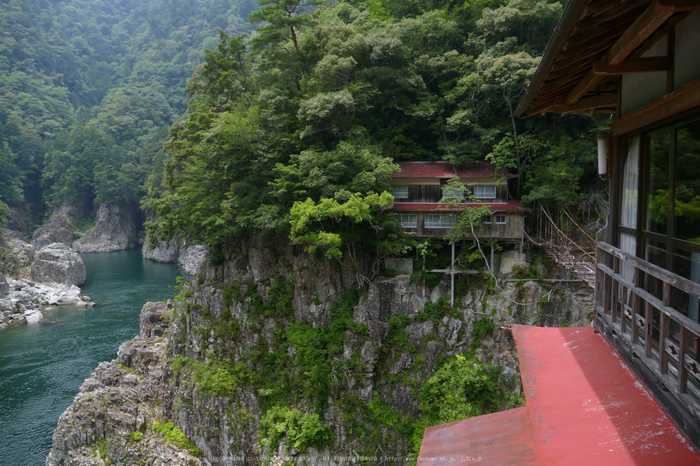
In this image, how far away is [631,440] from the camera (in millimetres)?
2984

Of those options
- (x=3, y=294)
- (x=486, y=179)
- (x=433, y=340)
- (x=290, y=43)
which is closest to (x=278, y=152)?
(x=290, y=43)

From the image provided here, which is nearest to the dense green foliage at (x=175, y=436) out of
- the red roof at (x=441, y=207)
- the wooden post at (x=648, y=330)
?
the red roof at (x=441, y=207)

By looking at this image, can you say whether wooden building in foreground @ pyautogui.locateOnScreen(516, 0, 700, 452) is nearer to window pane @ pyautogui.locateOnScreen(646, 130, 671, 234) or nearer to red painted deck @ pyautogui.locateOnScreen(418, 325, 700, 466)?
window pane @ pyautogui.locateOnScreen(646, 130, 671, 234)

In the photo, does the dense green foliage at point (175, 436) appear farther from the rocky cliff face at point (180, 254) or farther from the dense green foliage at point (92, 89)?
the dense green foliage at point (92, 89)

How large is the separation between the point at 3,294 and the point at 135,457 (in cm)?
3153

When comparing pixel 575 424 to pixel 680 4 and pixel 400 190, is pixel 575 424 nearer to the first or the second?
pixel 680 4

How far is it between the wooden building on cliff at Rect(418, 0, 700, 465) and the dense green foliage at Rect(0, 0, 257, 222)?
63634 millimetres

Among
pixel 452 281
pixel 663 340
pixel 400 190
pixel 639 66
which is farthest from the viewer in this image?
pixel 400 190

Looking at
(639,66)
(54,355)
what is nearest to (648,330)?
(639,66)

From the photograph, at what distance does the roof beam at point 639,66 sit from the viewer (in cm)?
336

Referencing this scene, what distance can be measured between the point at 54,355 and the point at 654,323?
1389 inches

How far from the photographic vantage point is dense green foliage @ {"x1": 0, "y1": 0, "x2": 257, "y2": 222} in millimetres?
67125

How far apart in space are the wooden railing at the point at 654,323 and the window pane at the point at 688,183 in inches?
15.7

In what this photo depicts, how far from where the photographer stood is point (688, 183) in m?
3.15
